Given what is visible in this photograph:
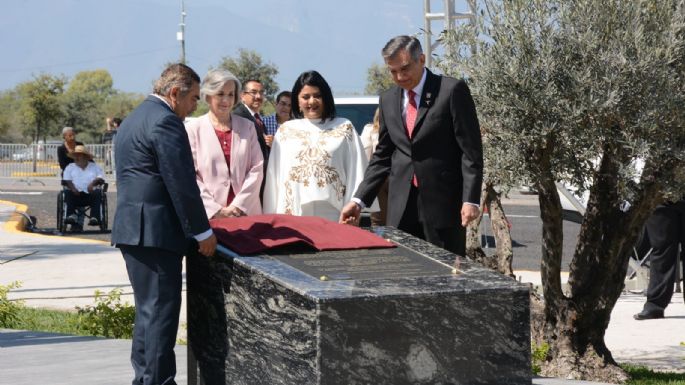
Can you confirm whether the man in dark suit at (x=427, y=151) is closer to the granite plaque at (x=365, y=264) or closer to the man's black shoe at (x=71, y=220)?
the granite plaque at (x=365, y=264)

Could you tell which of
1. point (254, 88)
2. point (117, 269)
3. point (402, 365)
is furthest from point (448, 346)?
point (117, 269)

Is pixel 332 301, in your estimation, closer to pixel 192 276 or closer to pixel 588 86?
pixel 192 276

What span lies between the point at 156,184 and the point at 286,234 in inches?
25.6

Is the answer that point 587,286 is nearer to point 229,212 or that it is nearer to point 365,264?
point 229,212

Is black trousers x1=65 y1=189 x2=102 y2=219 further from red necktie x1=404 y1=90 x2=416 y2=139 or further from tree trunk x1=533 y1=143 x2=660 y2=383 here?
red necktie x1=404 y1=90 x2=416 y2=139

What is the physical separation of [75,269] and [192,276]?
7310 mm

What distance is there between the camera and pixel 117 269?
12742 mm

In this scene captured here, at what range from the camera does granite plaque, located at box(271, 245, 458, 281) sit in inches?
201

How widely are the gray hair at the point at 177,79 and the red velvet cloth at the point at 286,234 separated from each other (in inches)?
27.7

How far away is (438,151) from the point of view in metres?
6.16

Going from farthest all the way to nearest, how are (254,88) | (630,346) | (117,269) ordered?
(117,269) → (254,88) → (630,346)

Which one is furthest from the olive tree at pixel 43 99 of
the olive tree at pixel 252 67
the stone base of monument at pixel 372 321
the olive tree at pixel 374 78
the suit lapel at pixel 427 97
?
the stone base of monument at pixel 372 321

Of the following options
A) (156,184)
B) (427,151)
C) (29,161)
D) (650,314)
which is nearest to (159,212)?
(156,184)

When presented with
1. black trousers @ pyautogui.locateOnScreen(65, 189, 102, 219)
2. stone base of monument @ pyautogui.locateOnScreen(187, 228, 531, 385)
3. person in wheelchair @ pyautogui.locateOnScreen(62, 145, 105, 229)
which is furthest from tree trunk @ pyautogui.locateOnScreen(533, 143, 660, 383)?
black trousers @ pyautogui.locateOnScreen(65, 189, 102, 219)
